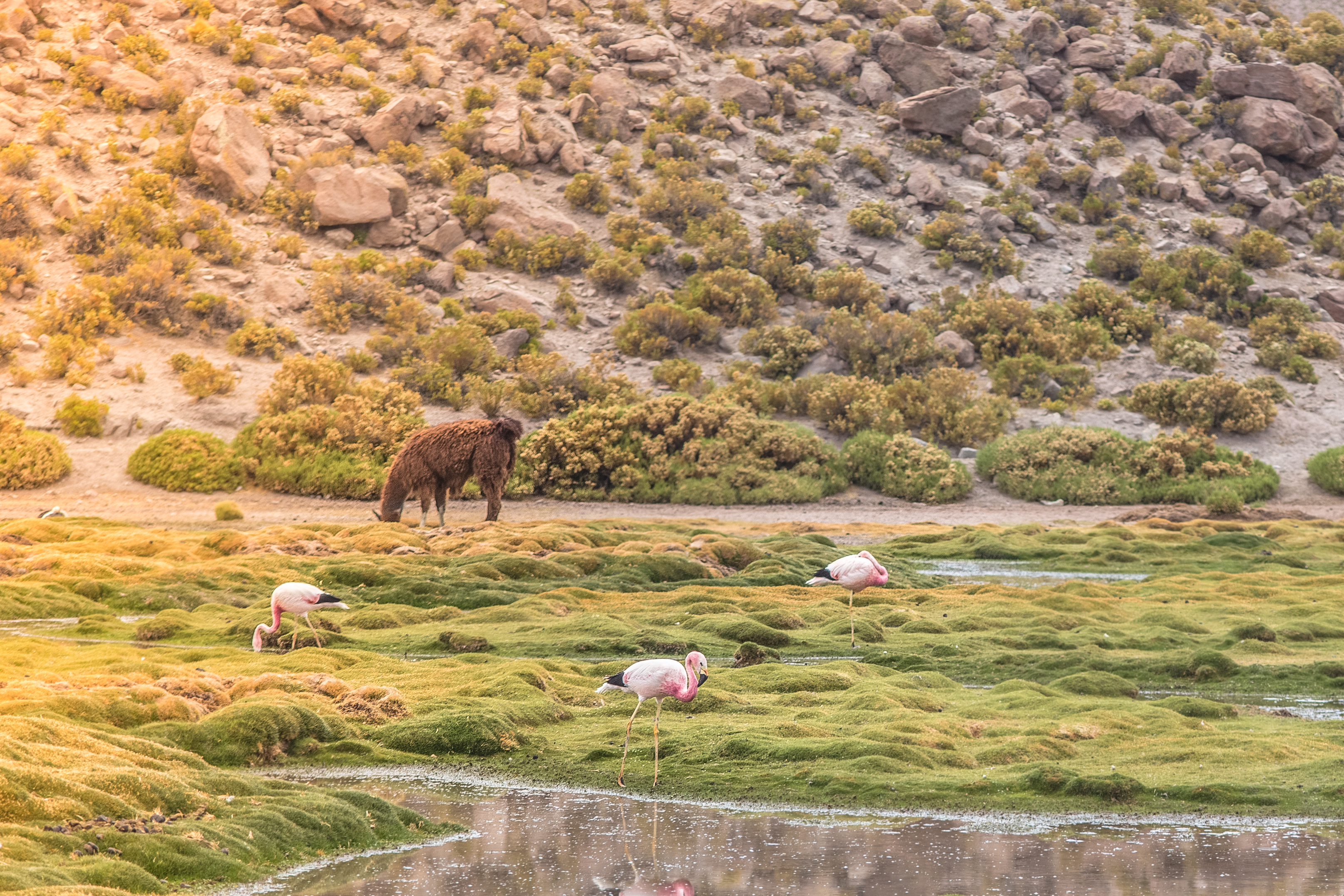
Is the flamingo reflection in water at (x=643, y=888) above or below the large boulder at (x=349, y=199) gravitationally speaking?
below

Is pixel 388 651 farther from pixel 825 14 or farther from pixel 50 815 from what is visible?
pixel 825 14

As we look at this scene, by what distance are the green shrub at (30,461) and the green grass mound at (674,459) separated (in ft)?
49.0

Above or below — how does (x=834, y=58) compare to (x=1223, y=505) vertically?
above

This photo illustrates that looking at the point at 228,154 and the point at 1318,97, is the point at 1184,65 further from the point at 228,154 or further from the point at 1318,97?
the point at 228,154

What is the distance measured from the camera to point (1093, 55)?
79500mm

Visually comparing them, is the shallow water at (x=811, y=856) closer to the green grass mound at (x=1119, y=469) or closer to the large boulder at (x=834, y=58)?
the green grass mound at (x=1119, y=469)

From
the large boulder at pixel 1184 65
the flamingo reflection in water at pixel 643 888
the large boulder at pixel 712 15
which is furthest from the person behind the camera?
the large boulder at pixel 712 15

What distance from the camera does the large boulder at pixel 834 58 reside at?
7875 centimetres

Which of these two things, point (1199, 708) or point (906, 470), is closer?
point (1199, 708)

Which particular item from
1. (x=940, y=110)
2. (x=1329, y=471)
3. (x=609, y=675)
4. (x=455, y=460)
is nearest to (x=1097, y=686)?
(x=609, y=675)

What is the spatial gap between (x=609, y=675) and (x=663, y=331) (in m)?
38.8

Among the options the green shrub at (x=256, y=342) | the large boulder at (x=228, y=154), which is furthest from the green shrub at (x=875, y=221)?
the green shrub at (x=256, y=342)

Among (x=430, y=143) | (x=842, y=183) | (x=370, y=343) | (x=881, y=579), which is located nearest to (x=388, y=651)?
(x=881, y=579)

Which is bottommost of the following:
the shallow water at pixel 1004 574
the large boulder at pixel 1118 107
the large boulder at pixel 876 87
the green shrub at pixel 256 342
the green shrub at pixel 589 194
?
the shallow water at pixel 1004 574
